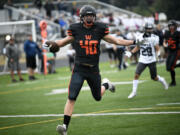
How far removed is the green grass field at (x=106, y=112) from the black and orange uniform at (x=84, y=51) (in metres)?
0.89

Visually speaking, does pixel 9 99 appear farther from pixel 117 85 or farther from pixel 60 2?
pixel 60 2

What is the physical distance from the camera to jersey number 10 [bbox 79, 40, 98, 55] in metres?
6.73

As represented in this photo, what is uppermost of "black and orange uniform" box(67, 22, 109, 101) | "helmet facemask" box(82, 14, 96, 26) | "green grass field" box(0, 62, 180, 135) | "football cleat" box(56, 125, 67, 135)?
"helmet facemask" box(82, 14, 96, 26)

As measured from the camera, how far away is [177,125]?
6.61 m

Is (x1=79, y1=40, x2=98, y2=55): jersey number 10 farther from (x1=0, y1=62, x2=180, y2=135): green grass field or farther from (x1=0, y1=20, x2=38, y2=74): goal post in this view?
(x1=0, y1=20, x2=38, y2=74): goal post

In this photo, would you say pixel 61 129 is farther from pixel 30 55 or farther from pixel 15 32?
pixel 15 32

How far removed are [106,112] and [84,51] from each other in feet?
7.07

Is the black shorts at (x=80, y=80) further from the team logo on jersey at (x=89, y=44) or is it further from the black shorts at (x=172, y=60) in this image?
the black shorts at (x=172, y=60)

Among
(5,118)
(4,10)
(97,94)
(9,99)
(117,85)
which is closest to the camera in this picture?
(97,94)

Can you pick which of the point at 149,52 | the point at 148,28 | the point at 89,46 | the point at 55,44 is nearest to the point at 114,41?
the point at 89,46

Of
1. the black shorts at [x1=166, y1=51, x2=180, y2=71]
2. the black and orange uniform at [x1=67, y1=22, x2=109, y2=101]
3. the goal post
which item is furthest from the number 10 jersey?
the goal post

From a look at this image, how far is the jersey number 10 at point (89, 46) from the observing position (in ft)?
22.1

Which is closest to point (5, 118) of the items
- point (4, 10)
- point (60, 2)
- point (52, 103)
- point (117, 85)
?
point (52, 103)

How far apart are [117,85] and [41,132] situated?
6575 millimetres
